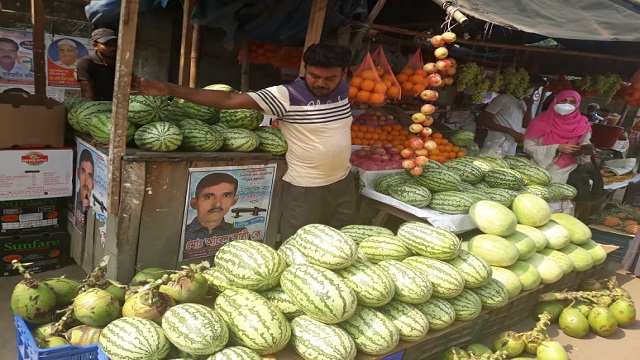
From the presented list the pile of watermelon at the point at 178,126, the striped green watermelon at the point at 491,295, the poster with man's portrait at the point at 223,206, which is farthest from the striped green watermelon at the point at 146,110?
the striped green watermelon at the point at 491,295

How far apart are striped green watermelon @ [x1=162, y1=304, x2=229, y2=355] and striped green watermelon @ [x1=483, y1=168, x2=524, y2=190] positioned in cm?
365

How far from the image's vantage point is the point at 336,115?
3.37 meters

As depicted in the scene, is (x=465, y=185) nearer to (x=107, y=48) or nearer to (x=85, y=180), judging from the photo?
(x=85, y=180)

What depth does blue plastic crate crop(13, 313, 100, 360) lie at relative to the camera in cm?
188

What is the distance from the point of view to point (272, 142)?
3.47 meters

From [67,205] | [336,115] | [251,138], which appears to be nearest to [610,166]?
[336,115]

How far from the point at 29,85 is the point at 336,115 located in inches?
213

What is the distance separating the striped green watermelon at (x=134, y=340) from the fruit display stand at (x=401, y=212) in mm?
2565

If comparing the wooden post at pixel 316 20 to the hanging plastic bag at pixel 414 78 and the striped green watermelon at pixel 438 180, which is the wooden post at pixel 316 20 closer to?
the hanging plastic bag at pixel 414 78

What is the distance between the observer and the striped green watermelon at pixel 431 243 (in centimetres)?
297

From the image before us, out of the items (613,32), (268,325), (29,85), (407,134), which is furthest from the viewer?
(29,85)

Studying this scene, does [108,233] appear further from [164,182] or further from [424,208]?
[424,208]

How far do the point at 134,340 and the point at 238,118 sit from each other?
6.63 ft

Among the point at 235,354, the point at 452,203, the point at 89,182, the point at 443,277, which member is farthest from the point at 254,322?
the point at 452,203
